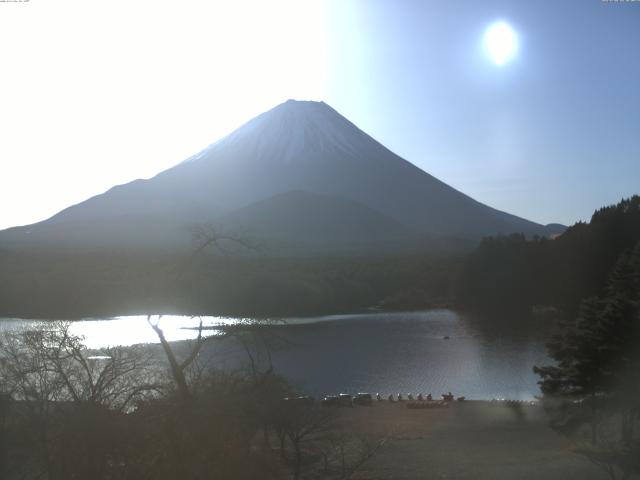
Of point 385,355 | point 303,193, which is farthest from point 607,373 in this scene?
point 303,193

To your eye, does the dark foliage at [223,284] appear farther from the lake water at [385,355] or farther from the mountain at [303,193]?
the mountain at [303,193]

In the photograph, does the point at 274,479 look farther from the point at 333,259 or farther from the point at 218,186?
the point at 218,186

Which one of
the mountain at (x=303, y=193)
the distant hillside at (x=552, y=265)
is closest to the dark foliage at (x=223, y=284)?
the distant hillside at (x=552, y=265)

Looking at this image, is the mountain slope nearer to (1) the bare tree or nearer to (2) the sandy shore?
(2) the sandy shore

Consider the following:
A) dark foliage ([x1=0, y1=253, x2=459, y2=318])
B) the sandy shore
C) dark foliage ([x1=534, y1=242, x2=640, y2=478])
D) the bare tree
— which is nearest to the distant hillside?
dark foliage ([x1=0, y1=253, x2=459, y2=318])

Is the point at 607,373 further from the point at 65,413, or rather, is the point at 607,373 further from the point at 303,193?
the point at 303,193
